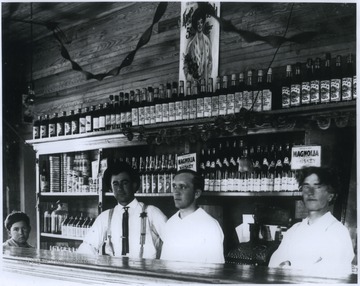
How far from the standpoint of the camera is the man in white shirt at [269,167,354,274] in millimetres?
2301

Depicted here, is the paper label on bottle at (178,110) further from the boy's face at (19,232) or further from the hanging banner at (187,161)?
the boy's face at (19,232)

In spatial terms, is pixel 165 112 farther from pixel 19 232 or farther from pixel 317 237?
pixel 19 232

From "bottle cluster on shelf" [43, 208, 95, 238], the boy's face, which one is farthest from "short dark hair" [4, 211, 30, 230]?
"bottle cluster on shelf" [43, 208, 95, 238]

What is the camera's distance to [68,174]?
12.2 ft

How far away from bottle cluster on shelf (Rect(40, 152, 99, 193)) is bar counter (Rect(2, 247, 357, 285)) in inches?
49.2

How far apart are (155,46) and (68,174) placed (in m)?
1.10

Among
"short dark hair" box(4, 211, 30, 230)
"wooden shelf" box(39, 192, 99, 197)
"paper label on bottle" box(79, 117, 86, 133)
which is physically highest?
"paper label on bottle" box(79, 117, 86, 133)

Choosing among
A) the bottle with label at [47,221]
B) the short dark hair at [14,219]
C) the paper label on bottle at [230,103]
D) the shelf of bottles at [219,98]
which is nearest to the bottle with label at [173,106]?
the shelf of bottles at [219,98]

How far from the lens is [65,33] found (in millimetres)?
4141

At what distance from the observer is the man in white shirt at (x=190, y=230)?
271cm

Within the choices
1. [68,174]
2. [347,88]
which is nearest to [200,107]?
[347,88]

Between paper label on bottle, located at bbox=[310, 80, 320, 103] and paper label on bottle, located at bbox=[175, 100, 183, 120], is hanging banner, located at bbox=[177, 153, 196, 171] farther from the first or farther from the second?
paper label on bottle, located at bbox=[310, 80, 320, 103]

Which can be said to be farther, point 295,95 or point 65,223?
point 65,223

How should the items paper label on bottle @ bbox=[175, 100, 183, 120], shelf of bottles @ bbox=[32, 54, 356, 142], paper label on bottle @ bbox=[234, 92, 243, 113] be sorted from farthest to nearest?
paper label on bottle @ bbox=[175, 100, 183, 120] < paper label on bottle @ bbox=[234, 92, 243, 113] < shelf of bottles @ bbox=[32, 54, 356, 142]
